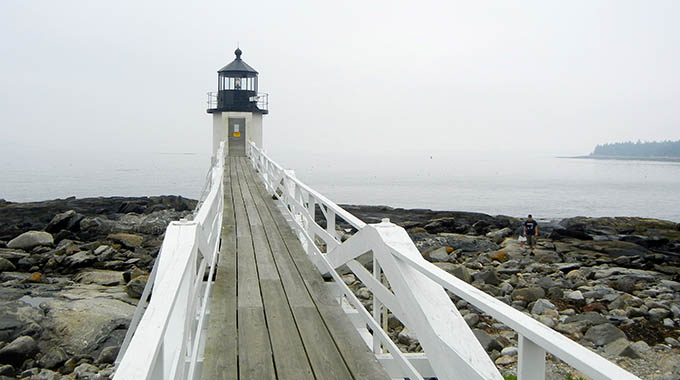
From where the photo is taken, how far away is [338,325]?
15.9ft

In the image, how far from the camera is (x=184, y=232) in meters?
3.96

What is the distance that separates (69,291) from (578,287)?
37.6 ft

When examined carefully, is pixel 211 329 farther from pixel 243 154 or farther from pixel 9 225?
pixel 243 154

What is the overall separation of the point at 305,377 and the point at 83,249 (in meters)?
14.4

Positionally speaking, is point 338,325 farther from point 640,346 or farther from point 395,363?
point 640,346

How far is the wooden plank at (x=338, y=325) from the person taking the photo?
13.0ft

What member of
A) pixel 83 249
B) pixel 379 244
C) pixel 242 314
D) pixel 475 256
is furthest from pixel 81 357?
pixel 475 256

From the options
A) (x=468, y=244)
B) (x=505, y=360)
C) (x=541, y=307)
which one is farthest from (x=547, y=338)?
(x=468, y=244)

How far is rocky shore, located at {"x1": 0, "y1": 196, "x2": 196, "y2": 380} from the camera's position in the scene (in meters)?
7.95

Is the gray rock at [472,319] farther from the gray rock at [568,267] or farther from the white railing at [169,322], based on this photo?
the gray rock at [568,267]

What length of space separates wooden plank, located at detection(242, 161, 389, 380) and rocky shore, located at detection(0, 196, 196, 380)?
3.04 m

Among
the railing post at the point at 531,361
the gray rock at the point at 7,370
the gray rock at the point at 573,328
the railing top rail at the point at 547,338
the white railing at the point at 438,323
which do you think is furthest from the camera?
the gray rock at the point at 573,328

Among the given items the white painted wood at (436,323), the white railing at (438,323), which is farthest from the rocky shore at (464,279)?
the white painted wood at (436,323)

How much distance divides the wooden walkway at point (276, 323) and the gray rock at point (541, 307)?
17.8 feet
